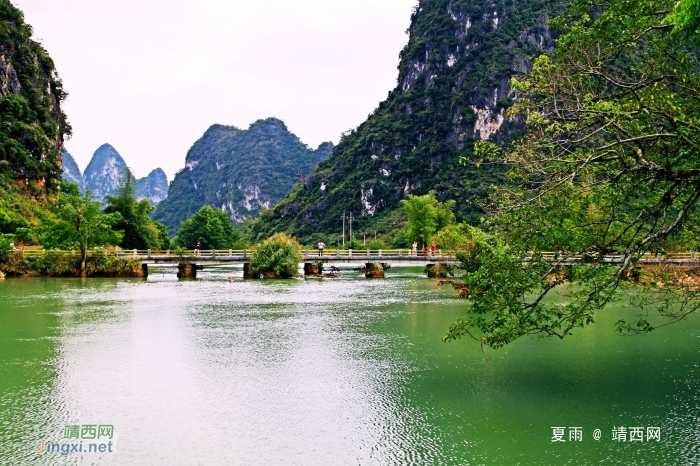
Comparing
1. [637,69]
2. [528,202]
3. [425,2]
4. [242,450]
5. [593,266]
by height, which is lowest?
[242,450]

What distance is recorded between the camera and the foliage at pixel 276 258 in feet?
141

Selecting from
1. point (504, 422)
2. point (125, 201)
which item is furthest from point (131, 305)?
point (125, 201)

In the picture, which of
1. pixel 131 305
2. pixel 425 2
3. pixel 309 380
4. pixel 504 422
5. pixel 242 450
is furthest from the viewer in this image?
pixel 425 2

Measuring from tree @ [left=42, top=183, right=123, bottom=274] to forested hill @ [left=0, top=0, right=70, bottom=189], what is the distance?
20.9 m

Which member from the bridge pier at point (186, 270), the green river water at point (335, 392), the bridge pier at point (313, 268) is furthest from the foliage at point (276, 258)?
the green river water at point (335, 392)

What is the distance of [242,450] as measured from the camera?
8.83 m

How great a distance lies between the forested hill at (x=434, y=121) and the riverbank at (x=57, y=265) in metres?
78.1

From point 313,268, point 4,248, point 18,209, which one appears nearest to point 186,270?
point 313,268

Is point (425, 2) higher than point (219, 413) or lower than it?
higher

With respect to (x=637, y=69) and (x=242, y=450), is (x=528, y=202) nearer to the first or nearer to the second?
(x=637, y=69)

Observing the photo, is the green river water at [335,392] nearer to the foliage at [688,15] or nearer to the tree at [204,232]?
the foliage at [688,15]

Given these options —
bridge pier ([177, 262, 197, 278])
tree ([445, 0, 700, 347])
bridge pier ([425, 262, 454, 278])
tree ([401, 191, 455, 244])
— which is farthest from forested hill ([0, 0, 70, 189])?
tree ([445, 0, 700, 347])

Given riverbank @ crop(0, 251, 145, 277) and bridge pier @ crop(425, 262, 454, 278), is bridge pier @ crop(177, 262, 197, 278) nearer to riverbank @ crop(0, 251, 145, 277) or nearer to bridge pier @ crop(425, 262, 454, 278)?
riverbank @ crop(0, 251, 145, 277)

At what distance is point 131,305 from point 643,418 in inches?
892
